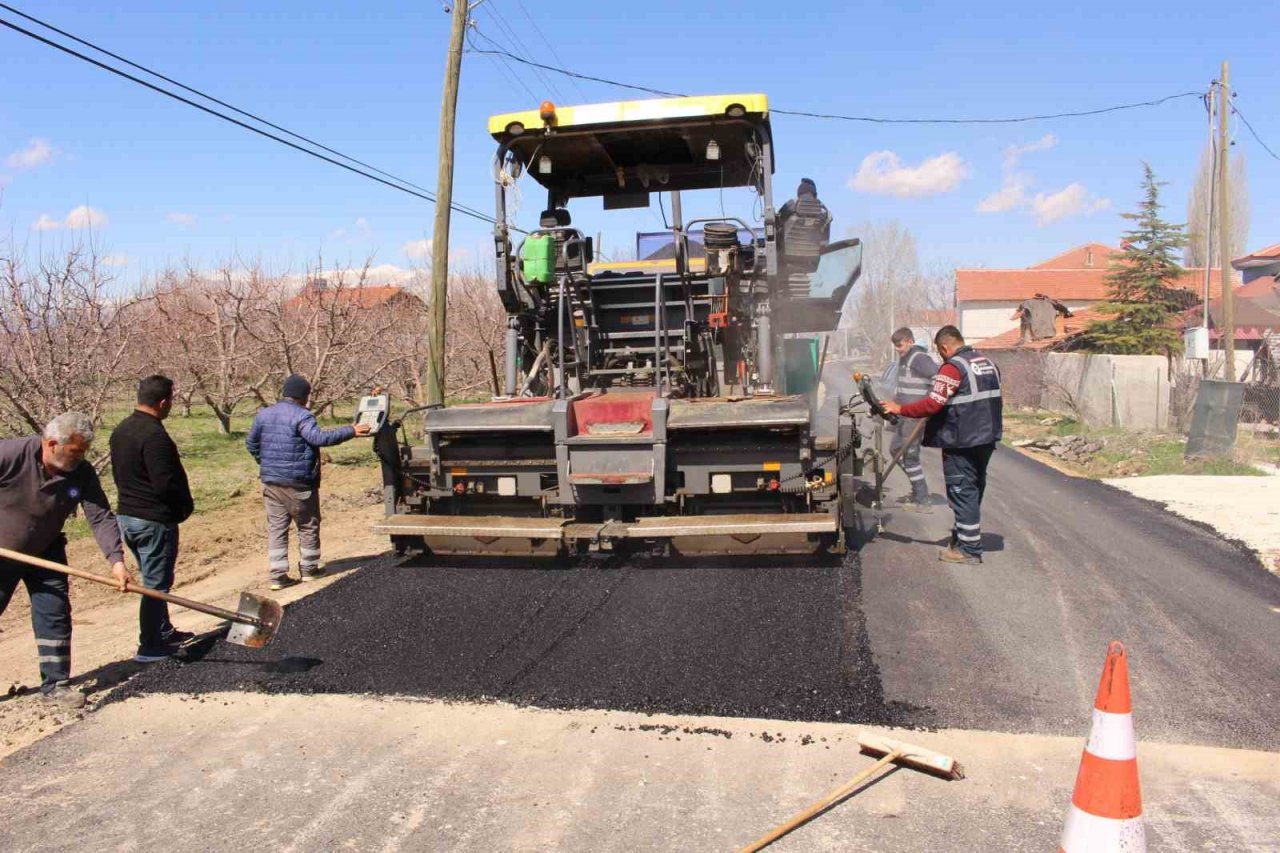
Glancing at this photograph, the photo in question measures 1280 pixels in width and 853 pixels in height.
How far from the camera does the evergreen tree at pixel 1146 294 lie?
27.8 m

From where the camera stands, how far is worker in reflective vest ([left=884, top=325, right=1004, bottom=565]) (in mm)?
6711

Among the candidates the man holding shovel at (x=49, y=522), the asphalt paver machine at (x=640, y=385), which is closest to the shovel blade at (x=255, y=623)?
the man holding shovel at (x=49, y=522)

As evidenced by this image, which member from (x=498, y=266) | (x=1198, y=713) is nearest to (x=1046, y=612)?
(x=1198, y=713)

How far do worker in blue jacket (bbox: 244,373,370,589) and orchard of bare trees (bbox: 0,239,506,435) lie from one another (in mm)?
3993

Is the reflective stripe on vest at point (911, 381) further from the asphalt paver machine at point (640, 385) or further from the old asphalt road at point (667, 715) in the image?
the old asphalt road at point (667, 715)

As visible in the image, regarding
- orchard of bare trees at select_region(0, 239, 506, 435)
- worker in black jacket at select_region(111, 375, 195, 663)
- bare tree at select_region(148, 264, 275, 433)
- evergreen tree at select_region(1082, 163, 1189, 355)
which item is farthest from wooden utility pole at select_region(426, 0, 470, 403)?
evergreen tree at select_region(1082, 163, 1189, 355)

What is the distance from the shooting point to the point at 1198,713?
4223mm

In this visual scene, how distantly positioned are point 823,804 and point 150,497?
12.9 feet

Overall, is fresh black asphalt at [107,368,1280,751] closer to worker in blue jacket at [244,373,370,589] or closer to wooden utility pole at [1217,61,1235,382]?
worker in blue jacket at [244,373,370,589]

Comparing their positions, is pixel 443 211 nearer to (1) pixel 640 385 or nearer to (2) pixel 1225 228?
(1) pixel 640 385

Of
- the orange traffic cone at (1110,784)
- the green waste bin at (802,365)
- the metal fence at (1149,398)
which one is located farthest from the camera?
the metal fence at (1149,398)

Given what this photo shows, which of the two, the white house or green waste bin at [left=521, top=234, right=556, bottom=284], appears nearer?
green waste bin at [left=521, top=234, right=556, bottom=284]

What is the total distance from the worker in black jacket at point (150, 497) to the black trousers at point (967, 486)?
4.87 meters

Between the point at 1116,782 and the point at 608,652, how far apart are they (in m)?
2.70
